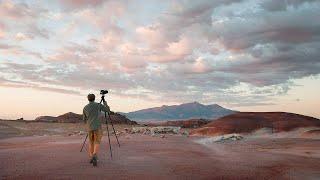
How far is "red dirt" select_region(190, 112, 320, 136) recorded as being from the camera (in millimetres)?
29497

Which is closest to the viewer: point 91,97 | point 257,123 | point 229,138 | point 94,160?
point 94,160

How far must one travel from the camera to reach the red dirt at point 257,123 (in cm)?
2950

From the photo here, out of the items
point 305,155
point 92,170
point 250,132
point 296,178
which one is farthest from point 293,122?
point 92,170

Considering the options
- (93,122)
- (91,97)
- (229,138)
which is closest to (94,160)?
(93,122)

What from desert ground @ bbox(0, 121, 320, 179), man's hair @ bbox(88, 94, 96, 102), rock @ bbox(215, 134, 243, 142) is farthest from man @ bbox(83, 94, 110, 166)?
rock @ bbox(215, 134, 243, 142)

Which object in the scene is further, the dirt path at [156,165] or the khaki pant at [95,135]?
the khaki pant at [95,135]

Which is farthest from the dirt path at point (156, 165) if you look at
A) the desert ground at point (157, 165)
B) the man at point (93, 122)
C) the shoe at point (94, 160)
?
the man at point (93, 122)

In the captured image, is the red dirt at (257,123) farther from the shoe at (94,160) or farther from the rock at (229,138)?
the shoe at (94,160)

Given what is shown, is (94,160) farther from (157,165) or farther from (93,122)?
(157,165)

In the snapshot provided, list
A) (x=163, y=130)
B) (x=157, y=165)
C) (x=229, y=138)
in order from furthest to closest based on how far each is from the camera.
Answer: (x=163, y=130) < (x=229, y=138) < (x=157, y=165)

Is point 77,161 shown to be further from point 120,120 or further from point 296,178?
point 120,120

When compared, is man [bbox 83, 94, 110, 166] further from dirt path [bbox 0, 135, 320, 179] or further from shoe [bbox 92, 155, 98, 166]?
dirt path [bbox 0, 135, 320, 179]

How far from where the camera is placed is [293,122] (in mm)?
29797

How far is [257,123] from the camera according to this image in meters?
30.6
